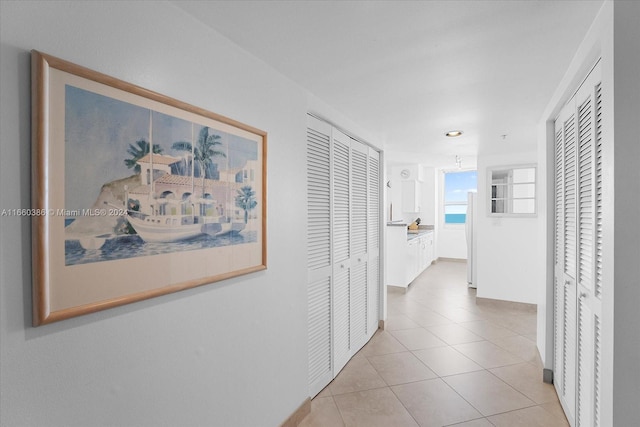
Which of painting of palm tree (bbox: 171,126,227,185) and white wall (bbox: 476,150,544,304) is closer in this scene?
painting of palm tree (bbox: 171,126,227,185)

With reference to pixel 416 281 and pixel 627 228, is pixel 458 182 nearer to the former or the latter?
pixel 416 281

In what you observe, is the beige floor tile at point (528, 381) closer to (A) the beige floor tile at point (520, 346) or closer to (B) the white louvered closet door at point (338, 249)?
(A) the beige floor tile at point (520, 346)

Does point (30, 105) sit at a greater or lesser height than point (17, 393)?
greater

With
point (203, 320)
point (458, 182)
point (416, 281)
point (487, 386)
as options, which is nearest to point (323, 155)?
point (203, 320)

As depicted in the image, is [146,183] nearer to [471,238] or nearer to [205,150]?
[205,150]

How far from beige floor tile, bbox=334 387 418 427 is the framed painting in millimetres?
1445

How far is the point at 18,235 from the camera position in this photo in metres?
0.89

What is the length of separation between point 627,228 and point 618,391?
61 centimetres

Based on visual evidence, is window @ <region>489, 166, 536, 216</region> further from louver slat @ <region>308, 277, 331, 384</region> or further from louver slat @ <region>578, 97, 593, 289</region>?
louver slat @ <region>308, 277, 331, 384</region>

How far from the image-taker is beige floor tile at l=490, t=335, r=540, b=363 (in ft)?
10.4

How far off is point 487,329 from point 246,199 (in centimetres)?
360

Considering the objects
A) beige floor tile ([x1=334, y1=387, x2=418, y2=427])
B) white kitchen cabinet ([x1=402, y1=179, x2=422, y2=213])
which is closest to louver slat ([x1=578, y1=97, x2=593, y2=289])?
beige floor tile ([x1=334, y1=387, x2=418, y2=427])

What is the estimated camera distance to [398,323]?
4133mm

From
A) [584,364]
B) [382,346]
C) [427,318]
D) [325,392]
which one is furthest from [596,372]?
[427,318]
